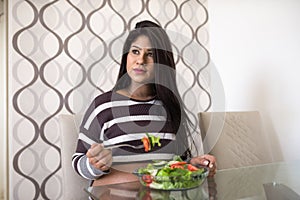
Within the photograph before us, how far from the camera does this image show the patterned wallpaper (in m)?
1.37

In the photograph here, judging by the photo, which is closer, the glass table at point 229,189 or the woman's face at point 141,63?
the glass table at point 229,189

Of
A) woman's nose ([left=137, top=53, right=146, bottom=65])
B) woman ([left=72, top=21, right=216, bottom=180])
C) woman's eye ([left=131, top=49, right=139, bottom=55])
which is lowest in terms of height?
woman ([left=72, top=21, right=216, bottom=180])

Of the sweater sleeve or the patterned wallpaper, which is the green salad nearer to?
the sweater sleeve

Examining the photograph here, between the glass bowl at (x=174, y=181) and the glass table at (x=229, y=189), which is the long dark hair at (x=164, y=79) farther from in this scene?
the glass bowl at (x=174, y=181)

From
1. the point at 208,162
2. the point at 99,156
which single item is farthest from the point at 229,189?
the point at 99,156

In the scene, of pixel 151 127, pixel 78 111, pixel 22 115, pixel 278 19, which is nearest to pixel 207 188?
pixel 151 127

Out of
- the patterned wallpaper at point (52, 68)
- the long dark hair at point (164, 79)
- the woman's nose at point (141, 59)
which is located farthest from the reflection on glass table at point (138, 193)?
the patterned wallpaper at point (52, 68)

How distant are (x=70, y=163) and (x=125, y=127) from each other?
23 cm

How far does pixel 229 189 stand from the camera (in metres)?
0.85

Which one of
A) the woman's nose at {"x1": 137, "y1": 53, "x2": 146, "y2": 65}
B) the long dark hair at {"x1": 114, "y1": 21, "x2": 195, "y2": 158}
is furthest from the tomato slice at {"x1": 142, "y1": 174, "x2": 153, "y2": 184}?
the woman's nose at {"x1": 137, "y1": 53, "x2": 146, "y2": 65}

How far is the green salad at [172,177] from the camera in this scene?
2.33 feet

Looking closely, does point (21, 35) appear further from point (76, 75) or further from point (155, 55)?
point (155, 55)

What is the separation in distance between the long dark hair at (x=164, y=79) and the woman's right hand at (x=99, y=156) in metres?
0.35

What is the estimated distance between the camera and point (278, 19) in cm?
150
